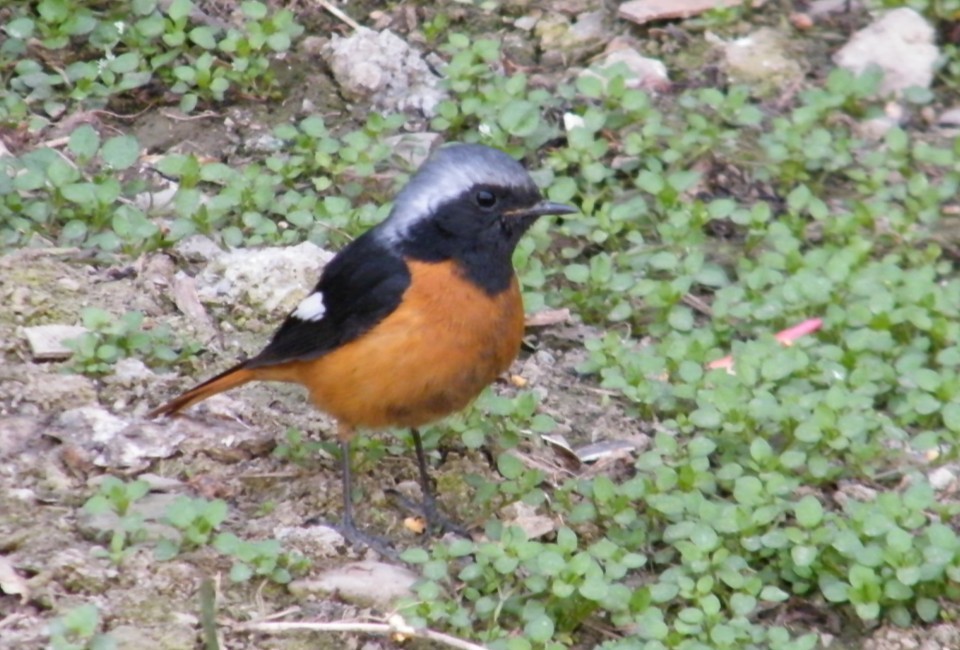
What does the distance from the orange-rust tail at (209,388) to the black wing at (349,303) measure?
42mm

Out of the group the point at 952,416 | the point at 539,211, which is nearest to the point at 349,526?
the point at 539,211

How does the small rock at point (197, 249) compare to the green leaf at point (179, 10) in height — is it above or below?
below

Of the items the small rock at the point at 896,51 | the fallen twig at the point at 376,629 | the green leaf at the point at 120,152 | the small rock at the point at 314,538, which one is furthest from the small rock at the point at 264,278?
the small rock at the point at 896,51

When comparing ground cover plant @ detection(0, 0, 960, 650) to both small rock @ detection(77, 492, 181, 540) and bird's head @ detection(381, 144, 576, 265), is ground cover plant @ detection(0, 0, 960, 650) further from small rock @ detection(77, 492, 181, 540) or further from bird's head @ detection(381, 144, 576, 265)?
bird's head @ detection(381, 144, 576, 265)

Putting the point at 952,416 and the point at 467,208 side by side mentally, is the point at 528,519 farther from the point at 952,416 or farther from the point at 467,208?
the point at 952,416

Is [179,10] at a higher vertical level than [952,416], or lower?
higher

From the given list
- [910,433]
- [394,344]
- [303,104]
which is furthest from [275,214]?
[910,433]

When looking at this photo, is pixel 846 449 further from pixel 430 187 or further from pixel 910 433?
pixel 430 187

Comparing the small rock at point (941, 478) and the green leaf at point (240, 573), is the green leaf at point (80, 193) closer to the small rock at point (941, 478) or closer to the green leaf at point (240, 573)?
the green leaf at point (240, 573)

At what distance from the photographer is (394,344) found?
543 centimetres

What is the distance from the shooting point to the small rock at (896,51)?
830cm

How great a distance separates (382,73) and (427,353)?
2854 millimetres

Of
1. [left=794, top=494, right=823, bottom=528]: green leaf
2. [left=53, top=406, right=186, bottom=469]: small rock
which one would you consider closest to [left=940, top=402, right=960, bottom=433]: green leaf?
[left=794, top=494, right=823, bottom=528]: green leaf

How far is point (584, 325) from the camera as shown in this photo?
6.89m
